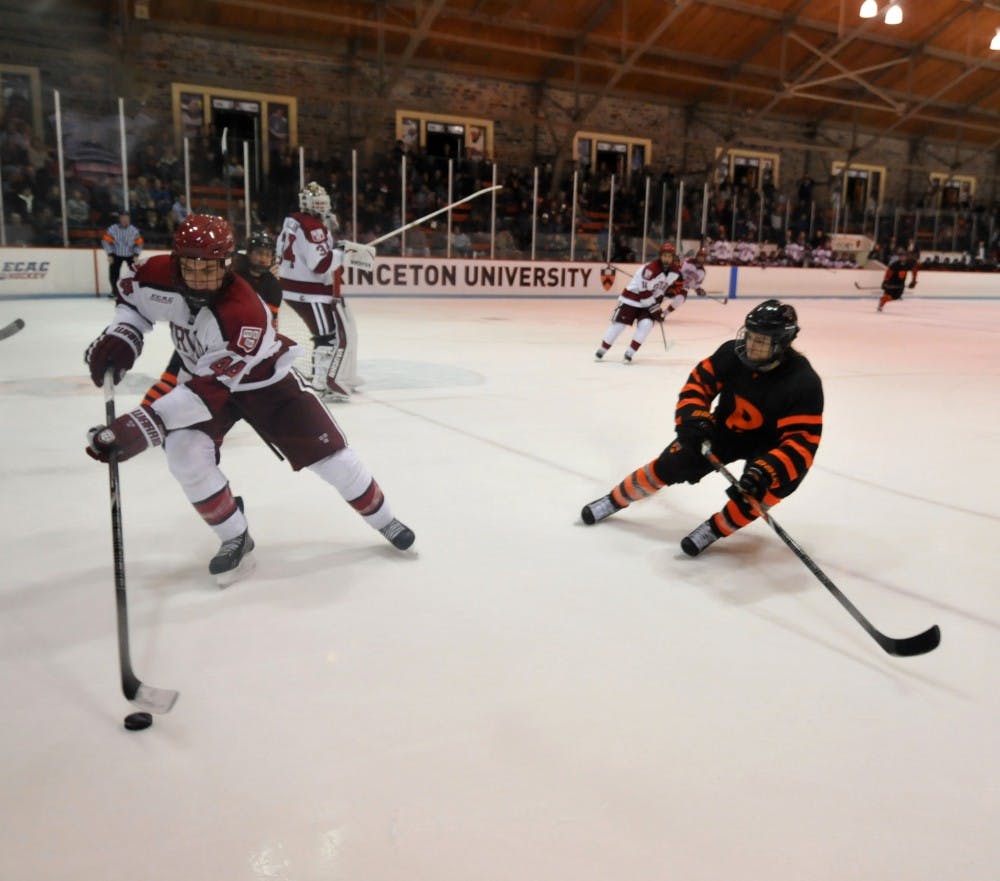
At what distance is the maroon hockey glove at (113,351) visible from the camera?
8.39ft

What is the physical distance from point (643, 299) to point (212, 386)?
5990mm

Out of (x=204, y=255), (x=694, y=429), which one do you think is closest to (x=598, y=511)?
(x=694, y=429)

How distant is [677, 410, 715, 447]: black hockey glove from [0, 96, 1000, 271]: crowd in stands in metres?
11.5

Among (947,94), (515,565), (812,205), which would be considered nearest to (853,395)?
(515,565)

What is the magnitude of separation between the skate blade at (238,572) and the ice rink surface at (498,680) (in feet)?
0.11

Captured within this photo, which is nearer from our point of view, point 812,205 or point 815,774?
point 815,774

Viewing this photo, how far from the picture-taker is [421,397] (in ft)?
18.7

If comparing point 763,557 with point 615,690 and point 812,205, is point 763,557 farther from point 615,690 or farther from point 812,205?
point 812,205

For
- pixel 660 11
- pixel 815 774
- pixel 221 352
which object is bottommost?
pixel 815 774

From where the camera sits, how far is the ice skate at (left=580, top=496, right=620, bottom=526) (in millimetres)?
3287

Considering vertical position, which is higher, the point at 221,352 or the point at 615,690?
the point at 221,352

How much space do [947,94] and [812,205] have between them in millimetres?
6167


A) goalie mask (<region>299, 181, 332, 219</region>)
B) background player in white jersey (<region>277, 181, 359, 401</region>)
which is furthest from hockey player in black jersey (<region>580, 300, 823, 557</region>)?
goalie mask (<region>299, 181, 332, 219</region>)

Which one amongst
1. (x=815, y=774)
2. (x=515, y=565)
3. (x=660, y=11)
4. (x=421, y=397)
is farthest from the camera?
(x=660, y=11)
